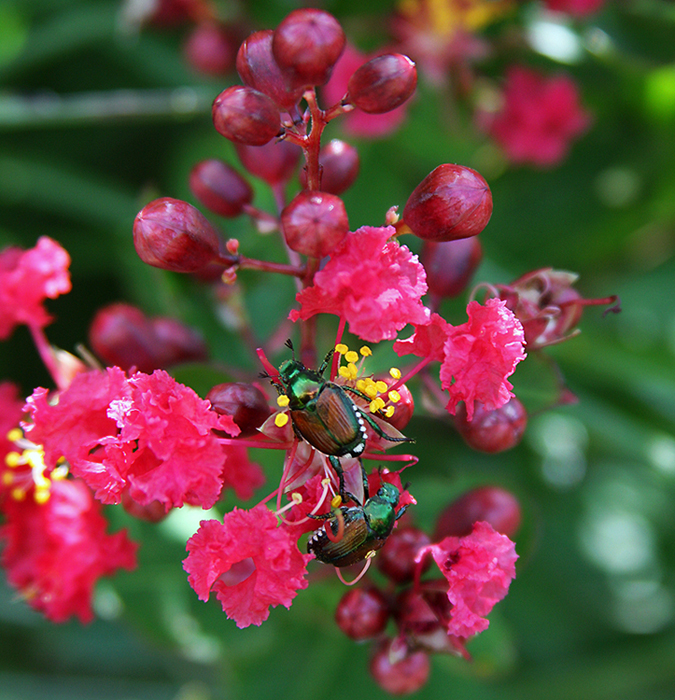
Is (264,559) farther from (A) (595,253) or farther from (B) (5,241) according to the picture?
(A) (595,253)

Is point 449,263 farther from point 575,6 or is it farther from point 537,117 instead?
point 575,6

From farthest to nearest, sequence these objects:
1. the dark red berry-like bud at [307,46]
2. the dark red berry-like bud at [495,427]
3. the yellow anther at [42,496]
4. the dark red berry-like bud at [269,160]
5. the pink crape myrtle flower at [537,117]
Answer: the pink crape myrtle flower at [537,117]
the dark red berry-like bud at [269,160]
the yellow anther at [42,496]
the dark red berry-like bud at [495,427]
the dark red berry-like bud at [307,46]

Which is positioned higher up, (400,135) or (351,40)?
(351,40)

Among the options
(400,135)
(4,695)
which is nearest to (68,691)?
(4,695)

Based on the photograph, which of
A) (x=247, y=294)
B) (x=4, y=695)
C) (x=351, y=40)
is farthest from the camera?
(x=4, y=695)

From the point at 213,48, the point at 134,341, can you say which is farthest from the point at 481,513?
the point at 213,48

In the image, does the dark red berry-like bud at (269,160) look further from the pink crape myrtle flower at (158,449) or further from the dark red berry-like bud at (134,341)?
the pink crape myrtle flower at (158,449)

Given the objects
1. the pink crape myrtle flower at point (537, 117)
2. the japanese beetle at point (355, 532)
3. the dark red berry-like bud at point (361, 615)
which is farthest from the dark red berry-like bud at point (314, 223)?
the pink crape myrtle flower at point (537, 117)

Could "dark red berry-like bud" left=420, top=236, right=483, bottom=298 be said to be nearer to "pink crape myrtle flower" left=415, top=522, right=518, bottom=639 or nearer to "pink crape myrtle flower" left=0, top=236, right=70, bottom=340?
"pink crape myrtle flower" left=415, top=522, right=518, bottom=639
